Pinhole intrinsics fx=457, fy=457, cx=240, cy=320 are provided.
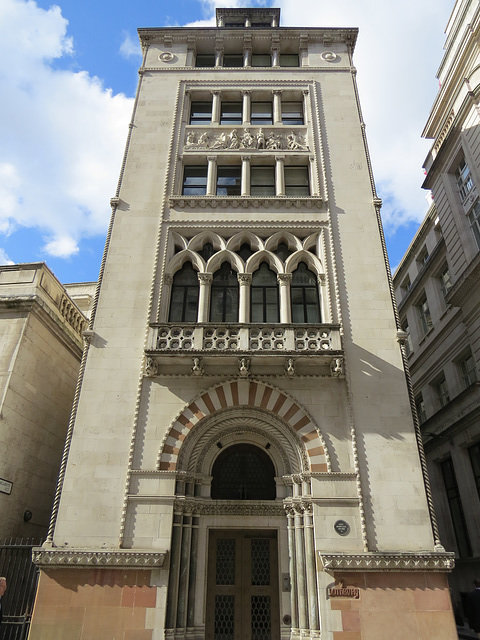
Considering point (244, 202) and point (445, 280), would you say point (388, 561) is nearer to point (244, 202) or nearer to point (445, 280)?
point (244, 202)

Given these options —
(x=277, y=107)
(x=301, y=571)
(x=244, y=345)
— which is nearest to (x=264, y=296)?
(x=244, y=345)

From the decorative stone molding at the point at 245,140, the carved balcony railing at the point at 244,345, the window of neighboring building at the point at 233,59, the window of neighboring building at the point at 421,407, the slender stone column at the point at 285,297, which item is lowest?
the carved balcony railing at the point at 244,345

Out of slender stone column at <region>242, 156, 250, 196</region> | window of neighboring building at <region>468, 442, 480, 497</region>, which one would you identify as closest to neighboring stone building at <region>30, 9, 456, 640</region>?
slender stone column at <region>242, 156, 250, 196</region>

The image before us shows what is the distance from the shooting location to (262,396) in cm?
1435

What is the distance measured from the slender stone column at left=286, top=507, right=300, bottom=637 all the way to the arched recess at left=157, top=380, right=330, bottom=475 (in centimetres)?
137

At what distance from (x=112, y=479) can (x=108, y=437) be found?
1.24 m

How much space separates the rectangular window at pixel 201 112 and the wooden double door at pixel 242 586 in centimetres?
1772

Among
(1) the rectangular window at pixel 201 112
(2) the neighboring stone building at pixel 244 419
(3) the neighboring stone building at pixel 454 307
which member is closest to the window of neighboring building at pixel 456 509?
(3) the neighboring stone building at pixel 454 307

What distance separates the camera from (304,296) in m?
16.7

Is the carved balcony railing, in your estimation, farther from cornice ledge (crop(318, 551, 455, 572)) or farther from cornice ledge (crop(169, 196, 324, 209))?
cornice ledge (crop(169, 196, 324, 209))

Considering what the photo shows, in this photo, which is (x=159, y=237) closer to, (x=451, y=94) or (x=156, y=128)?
(x=156, y=128)

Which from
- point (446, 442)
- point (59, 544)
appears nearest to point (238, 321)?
point (59, 544)

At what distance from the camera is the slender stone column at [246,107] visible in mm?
21062

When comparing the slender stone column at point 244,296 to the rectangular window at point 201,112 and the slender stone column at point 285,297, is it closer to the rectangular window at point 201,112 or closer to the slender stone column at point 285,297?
the slender stone column at point 285,297
